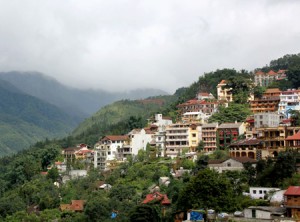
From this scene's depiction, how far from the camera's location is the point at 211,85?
2640 inches

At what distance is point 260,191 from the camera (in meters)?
32.1

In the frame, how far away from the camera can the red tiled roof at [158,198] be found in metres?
34.0

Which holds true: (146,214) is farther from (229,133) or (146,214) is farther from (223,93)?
(223,93)

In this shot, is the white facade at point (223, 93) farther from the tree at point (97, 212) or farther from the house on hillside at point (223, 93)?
the tree at point (97, 212)

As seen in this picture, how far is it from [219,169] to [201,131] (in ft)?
34.3

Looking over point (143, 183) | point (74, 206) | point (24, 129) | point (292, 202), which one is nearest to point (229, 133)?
point (143, 183)

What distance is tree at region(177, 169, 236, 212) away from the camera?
28438 mm

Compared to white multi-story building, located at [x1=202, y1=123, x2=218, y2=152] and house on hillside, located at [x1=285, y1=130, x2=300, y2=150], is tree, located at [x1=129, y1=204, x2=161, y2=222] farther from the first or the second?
white multi-story building, located at [x1=202, y1=123, x2=218, y2=152]

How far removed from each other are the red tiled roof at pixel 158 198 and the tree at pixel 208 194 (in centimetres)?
376

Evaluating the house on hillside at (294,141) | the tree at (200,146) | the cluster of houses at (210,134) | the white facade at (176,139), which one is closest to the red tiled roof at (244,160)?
the cluster of houses at (210,134)

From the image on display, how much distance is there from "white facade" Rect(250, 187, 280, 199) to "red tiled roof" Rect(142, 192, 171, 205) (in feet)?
18.6

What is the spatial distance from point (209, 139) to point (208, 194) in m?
19.4

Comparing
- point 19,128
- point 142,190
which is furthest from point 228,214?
point 19,128

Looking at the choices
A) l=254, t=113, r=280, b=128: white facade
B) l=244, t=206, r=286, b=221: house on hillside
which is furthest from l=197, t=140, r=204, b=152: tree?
l=244, t=206, r=286, b=221: house on hillside
